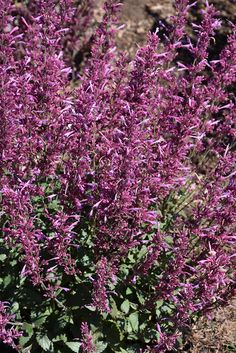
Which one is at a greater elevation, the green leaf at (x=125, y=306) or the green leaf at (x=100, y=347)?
the green leaf at (x=125, y=306)

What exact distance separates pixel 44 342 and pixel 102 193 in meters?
1.36

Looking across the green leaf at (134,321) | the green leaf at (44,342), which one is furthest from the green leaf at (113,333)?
the green leaf at (44,342)

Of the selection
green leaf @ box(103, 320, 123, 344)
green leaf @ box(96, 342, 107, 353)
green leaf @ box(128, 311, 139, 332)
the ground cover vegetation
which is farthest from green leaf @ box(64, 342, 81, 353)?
green leaf @ box(128, 311, 139, 332)

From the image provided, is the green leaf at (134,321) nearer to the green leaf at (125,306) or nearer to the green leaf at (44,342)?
the green leaf at (125,306)

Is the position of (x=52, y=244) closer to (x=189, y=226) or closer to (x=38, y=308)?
(x=38, y=308)

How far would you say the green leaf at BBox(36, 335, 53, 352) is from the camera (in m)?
4.00

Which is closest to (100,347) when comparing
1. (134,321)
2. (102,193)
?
(134,321)

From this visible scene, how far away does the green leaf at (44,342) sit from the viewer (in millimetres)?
3996

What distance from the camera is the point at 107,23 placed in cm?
440

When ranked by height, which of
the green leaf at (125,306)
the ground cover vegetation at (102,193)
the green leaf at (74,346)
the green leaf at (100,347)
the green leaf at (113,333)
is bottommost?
the green leaf at (113,333)

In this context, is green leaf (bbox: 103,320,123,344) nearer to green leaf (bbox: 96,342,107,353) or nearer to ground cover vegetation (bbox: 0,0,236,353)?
ground cover vegetation (bbox: 0,0,236,353)

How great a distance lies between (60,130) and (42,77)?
0.39m

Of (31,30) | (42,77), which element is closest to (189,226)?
(42,77)

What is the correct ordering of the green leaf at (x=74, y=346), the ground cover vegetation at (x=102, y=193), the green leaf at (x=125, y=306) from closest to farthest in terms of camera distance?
the ground cover vegetation at (x=102, y=193), the green leaf at (x=74, y=346), the green leaf at (x=125, y=306)
